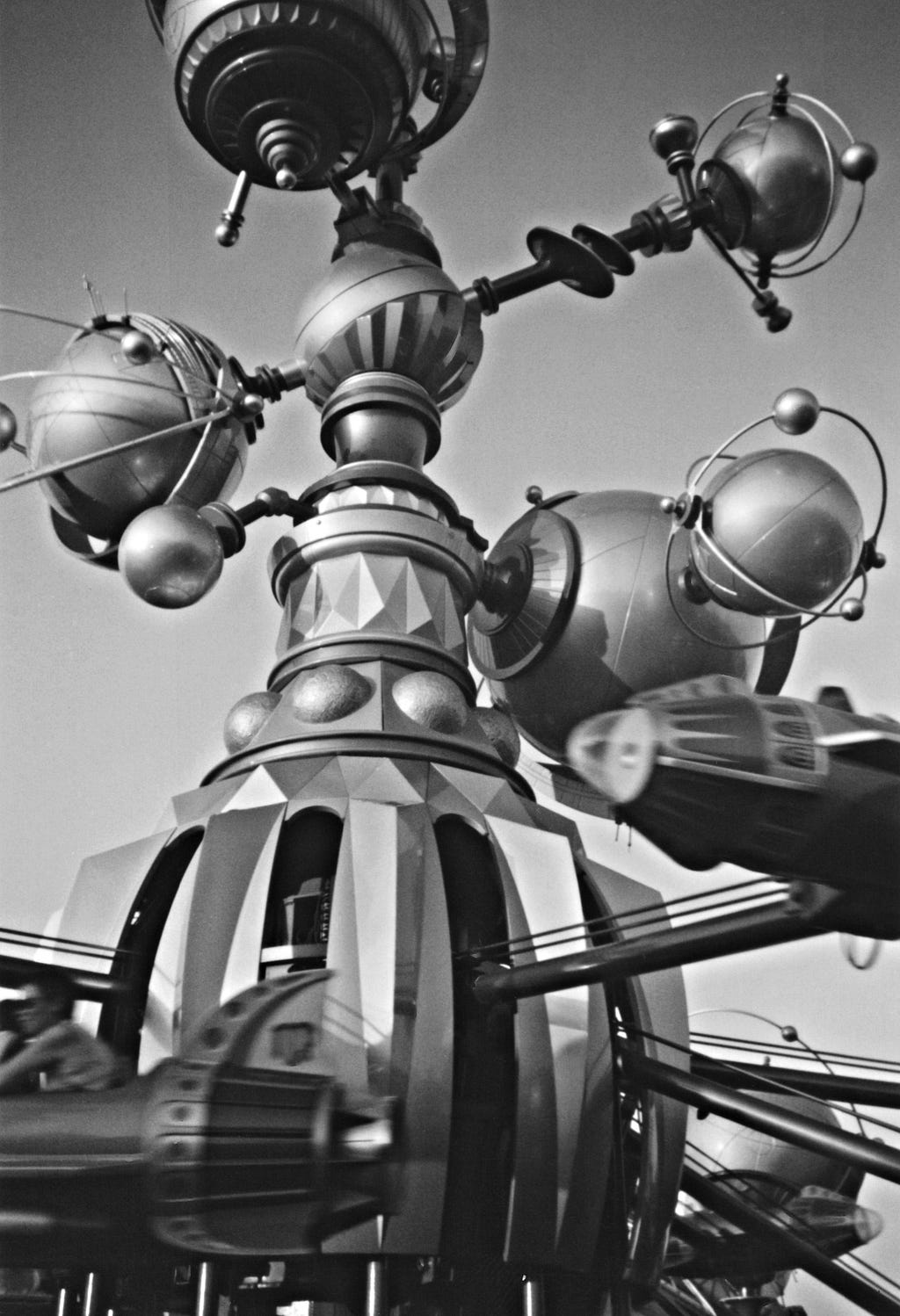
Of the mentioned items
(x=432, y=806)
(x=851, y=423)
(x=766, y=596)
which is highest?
(x=851, y=423)

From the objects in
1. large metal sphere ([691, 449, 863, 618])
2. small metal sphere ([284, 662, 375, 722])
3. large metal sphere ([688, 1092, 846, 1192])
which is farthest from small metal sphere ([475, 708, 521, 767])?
large metal sphere ([688, 1092, 846, 1192])

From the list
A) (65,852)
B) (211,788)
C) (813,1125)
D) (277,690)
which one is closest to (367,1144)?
(813,1125)

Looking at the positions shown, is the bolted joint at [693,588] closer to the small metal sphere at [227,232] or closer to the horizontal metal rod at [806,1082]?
the horizontal metal rod at [806,1082]

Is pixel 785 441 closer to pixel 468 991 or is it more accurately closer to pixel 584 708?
pixel 584 708

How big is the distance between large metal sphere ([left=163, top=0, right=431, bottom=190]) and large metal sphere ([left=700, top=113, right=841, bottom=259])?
1.36 ft

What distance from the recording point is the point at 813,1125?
1099 millimetres

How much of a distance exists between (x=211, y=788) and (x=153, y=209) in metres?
0.89

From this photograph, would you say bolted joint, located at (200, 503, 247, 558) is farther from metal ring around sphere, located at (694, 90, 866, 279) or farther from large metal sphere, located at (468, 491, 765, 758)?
metal ring around sphere, located at (694, 90, 866, 279)

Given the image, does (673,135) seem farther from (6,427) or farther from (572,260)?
(6,427)

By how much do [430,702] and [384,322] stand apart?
473mm

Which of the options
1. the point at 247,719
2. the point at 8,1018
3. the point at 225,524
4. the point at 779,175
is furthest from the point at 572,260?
the point at 8,1018

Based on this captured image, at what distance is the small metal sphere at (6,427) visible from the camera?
1.58 metres

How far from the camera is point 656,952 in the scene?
1.07 metres

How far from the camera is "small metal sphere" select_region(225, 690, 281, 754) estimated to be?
154 centimetres
